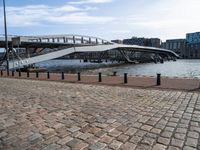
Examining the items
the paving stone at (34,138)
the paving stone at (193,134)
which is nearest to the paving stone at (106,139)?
the paving stone at (34,138)

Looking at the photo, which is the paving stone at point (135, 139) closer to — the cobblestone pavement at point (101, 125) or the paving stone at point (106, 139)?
the cobblestone pavement at point (101, 125)

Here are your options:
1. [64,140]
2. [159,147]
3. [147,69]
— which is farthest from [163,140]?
[147,69]

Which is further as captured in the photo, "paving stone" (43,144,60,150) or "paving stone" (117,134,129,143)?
"paving stone" (117,134,129,143)

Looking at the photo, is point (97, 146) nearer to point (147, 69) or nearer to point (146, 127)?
point (146, 127)

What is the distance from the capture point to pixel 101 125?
20.8ft

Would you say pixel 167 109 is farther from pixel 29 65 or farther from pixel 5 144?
pixel 29 65

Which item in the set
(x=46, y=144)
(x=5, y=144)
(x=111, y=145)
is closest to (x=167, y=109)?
(x=111, y=145)

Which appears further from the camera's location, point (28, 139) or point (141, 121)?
point (141, 121)

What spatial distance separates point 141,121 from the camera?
21.9 feet

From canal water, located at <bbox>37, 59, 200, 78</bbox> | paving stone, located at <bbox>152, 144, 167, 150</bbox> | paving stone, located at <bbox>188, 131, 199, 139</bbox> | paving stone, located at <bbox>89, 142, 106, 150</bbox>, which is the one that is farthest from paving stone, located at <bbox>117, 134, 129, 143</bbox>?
canal water, located at <bbox>37, 59, 200, 78</bbox>

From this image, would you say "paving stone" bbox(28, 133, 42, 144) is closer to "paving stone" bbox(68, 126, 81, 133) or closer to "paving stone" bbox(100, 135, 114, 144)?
"paving stone" bbox(68, 126, 81, 133)

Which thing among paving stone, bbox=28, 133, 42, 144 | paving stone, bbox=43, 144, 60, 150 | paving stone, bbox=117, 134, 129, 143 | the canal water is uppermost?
paving stone, bbox=117, 134, 129, 143

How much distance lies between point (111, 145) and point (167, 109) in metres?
3.88

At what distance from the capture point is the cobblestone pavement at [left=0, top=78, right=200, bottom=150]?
5.03m
